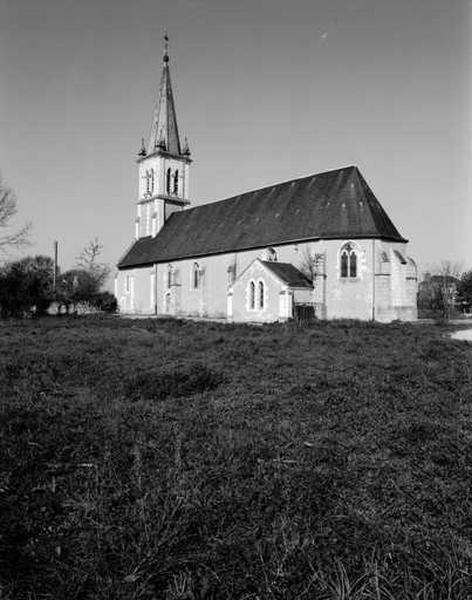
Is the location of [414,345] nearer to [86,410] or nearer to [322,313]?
[86,410]

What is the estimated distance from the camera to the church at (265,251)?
30.4 meters

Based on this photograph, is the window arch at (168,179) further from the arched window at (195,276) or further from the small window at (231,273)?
the small window at (231,273)

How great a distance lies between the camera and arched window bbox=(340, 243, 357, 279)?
30797 millimetres

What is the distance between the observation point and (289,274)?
31.2m

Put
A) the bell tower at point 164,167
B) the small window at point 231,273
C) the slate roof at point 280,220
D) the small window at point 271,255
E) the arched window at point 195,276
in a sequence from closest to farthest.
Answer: the slate roof at point 280,220, the small window at point 271,255, the small window at point 231,273, the arched window at point 195,276, the bell tower at point 164,167

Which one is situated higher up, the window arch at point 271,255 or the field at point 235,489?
the window arch at point 271,255

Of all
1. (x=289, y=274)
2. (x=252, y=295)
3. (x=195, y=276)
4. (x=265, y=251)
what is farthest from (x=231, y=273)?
(x=289, y=274)

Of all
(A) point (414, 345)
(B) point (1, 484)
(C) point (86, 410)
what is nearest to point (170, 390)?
(C) point (86, 410)

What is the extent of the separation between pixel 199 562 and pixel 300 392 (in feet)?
14.7

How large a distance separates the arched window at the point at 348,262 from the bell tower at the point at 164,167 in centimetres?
2320

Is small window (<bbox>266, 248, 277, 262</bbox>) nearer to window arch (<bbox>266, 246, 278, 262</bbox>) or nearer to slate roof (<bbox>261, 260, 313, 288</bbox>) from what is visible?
window arch (<bbox>266, 246, 278, 262</bbox>)

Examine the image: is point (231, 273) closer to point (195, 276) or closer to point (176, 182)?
point (195, 276)

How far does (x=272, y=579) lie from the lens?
2.54 m

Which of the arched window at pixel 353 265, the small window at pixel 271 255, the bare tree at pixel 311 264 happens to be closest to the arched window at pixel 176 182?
the small window at pixel 271 255
